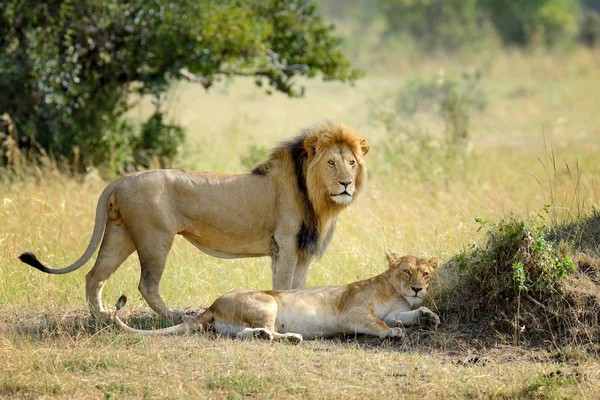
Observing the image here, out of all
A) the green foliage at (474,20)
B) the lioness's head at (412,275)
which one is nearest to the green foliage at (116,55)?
the lioness's head at (412,275)

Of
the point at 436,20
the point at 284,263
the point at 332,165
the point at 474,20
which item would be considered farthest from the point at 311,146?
the point at 436,20

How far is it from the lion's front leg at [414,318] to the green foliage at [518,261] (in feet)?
1.34

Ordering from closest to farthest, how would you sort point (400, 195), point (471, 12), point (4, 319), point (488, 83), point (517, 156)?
1. point (4, 319)
2. point (400, 195)
3. point (517, 156)
4. point (488, 83)
5. point (471, 12)

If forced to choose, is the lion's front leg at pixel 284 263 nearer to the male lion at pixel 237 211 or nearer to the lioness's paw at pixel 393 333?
the male lion at pixel 237 211

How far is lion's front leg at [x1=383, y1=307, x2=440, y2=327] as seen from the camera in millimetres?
5391

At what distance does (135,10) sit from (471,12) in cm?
2464

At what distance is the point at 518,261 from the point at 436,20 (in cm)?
2895

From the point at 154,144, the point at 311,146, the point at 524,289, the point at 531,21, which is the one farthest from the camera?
the point at 531,21

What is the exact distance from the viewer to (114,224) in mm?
5793

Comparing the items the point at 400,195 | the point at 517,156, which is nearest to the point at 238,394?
the point at 400,195

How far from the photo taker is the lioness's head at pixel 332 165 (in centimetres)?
A: 583

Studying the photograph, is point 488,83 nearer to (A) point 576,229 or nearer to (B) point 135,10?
(B) point 135,10

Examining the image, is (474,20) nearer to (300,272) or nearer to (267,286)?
(267,286)

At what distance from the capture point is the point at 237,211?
5.88m
